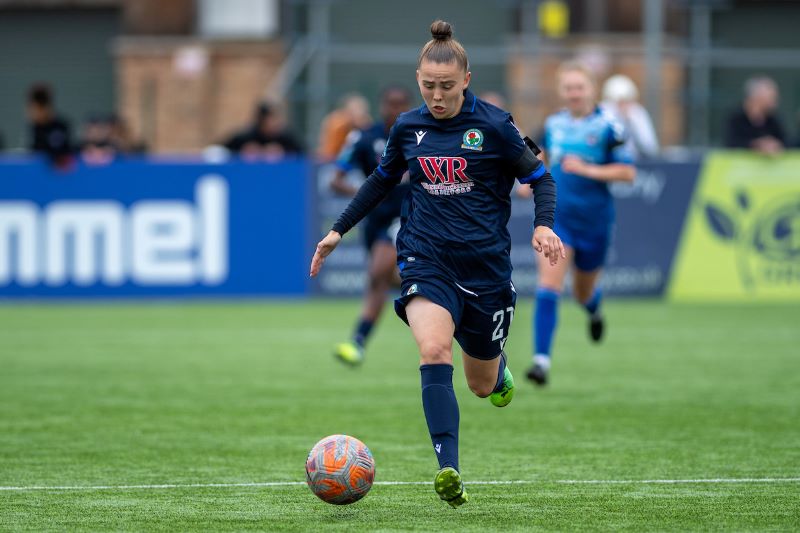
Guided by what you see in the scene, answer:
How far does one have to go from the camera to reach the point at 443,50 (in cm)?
690

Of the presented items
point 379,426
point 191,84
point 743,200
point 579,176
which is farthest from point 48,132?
point 379,426

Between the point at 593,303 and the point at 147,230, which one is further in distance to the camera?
the point at 147,230

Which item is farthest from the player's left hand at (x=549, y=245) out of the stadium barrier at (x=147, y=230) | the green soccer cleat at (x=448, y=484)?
the stadium barrier at (x=147, y=230)

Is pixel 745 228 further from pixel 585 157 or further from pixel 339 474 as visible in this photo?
pixel 339 474

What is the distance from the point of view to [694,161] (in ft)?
64.0

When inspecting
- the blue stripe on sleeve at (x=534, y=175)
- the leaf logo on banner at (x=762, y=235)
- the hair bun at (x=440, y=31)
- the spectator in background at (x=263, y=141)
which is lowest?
the leaf logo on banner at (x=762, y=235)

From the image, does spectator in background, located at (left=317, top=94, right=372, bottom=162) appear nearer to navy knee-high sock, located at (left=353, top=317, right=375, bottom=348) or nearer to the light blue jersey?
navy knee-high sock, located at (left=353, top=317, right=375, bottom=348)

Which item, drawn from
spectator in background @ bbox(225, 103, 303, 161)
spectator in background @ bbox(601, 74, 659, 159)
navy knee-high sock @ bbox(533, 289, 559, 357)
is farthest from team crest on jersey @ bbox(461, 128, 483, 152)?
spectator in background @ bbox(225, 103, 303, 161)

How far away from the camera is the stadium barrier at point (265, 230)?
62.6 ft

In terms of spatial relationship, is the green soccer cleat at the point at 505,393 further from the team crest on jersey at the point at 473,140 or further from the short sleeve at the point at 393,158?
the team crest on jersey at the point at 473,140

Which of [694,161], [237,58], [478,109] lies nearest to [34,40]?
[237,58]

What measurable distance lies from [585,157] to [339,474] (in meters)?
5.73

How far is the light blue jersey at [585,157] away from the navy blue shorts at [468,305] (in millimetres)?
4573

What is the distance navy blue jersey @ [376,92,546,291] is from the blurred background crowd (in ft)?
41.9
